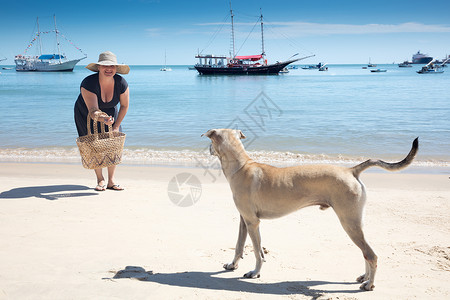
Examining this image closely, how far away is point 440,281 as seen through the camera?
325cm

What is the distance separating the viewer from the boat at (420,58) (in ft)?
589

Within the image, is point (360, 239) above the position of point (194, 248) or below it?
above

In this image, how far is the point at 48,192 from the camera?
609cm

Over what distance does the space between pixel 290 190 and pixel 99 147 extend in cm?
374

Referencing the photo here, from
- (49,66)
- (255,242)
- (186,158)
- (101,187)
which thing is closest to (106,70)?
(101,187)

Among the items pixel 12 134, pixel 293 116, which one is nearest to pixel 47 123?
pixel 12 134

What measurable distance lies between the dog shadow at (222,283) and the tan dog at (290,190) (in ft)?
0.47

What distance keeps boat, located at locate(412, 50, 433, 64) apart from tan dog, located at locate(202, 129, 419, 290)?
677ft

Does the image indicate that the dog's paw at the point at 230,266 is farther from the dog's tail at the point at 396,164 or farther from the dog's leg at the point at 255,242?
the dog's tail at the point at 396,164

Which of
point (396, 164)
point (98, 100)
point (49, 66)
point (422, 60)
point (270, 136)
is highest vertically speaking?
point (422, 60)

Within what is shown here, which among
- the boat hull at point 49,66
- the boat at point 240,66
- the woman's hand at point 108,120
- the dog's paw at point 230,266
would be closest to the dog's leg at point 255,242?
the dog's paw at point 230,266

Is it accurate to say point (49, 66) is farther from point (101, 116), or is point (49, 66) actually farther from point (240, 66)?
point (101, 116)

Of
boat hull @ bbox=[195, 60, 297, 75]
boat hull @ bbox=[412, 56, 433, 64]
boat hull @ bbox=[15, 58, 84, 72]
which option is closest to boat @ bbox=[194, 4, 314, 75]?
boat hull @ bbox=[195, 60, 297, 75]

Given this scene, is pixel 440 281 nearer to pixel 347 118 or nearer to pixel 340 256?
pixel 340 256
